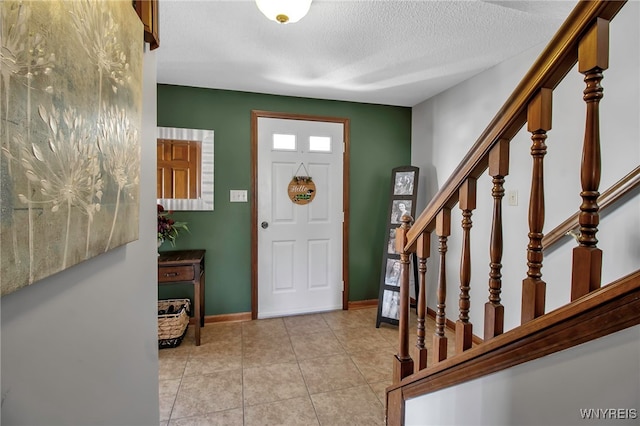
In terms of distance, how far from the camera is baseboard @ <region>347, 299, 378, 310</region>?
3223 millimetres

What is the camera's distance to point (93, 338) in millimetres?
626

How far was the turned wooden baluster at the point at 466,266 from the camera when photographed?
3.41ft

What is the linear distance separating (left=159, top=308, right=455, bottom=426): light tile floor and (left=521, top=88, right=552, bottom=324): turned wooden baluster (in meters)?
1.25

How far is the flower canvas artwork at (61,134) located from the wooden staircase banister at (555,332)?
1.06m

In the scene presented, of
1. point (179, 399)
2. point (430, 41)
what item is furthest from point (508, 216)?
point (179, 399)

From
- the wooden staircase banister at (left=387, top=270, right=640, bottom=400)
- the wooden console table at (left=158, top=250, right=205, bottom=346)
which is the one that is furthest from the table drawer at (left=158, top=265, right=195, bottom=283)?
the wooden staircase banister at (left=387, top=270, right=640, bottom=400)

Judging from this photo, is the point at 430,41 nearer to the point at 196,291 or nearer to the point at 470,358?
the point at 470,358

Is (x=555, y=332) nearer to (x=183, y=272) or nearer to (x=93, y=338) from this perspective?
(x=93, y=338)

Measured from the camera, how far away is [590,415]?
758 millimetres

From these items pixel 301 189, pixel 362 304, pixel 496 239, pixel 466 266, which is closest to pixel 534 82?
pixel 496 239

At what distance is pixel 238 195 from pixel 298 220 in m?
0.66

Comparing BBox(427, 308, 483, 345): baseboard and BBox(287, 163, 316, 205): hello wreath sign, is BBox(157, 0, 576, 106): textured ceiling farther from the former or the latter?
BBox(427, 308, 483, 345): baseboard

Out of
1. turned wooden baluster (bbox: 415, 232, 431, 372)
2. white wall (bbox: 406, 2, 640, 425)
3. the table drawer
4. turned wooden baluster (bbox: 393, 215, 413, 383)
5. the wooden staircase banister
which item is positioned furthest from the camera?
the table drawer

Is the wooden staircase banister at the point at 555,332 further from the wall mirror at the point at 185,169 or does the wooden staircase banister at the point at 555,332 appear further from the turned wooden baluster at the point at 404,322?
the wall mirror at the point at 185,169
